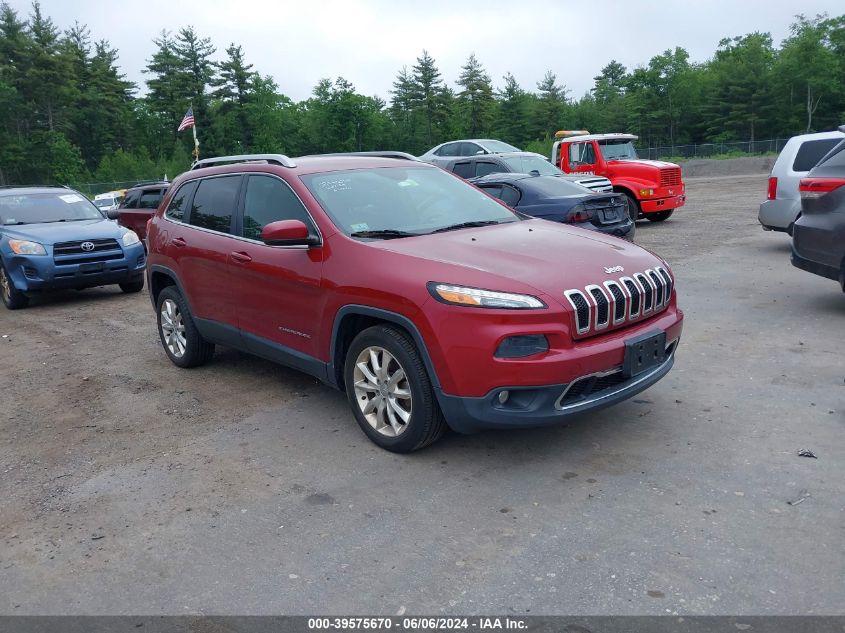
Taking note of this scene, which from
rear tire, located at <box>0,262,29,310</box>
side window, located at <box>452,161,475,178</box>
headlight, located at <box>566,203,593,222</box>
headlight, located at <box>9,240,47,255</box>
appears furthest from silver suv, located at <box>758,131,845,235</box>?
rear tire, located at <box>0,262,29,310</box>

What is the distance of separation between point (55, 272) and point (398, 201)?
6.91 meters

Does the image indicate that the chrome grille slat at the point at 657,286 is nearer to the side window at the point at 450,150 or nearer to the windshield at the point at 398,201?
the windshield at the point at 398,201

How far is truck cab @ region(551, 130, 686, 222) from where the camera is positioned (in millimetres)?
16422

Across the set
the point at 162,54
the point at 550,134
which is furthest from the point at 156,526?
the point at 162,54

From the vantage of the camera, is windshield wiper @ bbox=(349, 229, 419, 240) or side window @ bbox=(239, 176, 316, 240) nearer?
windshield wiper @ bbox=(349, 229, 419, 240)

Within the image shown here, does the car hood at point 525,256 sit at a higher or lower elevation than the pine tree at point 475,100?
lower

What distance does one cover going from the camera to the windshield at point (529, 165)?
14.7m

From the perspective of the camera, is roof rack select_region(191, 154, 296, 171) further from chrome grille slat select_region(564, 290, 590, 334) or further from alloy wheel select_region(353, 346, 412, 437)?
chrome grille slat select_region(564, 290, 590, 334)

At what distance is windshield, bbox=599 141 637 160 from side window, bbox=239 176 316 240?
1327 cm

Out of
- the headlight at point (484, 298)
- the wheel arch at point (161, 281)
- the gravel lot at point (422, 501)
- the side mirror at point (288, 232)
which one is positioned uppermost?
the side mirror at point (288, 232)

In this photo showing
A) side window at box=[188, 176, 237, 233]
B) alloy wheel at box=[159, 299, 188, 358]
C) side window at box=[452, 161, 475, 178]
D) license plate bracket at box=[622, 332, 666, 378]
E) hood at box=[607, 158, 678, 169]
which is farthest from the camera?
hood at box=[607, 158, 678, 169]

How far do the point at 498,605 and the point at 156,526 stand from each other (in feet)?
6.12

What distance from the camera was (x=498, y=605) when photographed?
305cm

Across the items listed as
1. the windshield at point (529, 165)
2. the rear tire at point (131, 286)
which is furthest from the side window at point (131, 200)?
the windshield at point (529, 165)
